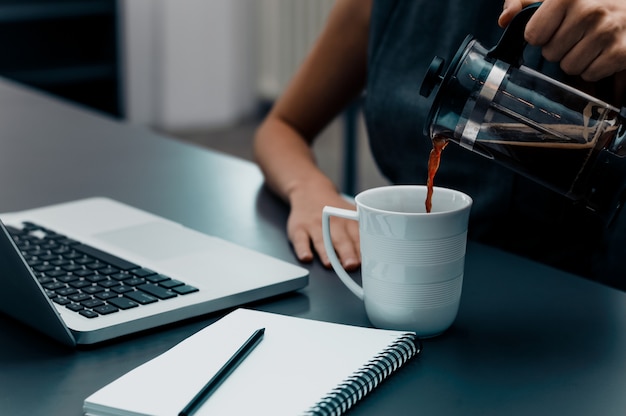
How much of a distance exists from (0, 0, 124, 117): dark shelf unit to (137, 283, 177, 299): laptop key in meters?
3.18

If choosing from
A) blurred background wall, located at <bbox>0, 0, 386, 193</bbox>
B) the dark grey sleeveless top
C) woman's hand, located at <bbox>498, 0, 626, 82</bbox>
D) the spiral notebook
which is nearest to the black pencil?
the spiral notebook

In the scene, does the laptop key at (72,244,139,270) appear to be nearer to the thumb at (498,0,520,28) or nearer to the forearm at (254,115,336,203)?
the forearm at (254,115,336,203)

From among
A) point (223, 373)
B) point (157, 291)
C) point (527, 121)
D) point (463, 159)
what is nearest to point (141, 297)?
point (157, 291)

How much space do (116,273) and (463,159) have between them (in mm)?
515

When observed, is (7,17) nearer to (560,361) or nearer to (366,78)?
(366,78)

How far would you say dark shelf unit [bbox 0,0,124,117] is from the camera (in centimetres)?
378

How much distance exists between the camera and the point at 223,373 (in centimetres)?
61

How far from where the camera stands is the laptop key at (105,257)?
800mm

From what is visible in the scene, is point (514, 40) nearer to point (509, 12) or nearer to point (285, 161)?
point (509, 12)

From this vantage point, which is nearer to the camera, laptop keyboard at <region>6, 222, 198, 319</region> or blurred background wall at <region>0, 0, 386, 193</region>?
laptop keyboard at <region>6, 222, 198, 319</region>

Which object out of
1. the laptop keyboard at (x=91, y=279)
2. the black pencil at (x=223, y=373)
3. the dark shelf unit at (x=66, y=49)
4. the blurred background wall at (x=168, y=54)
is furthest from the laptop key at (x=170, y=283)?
the blurred background wall at (x=168, y=54)

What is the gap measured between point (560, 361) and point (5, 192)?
2.32 ft

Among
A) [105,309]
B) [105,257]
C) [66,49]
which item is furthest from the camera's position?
[66,49]

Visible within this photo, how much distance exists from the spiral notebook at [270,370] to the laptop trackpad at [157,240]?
169mm
